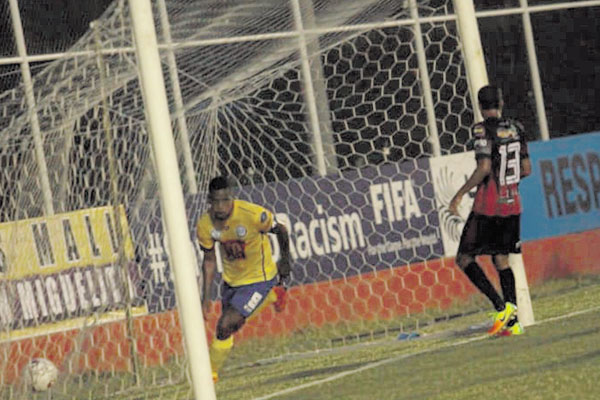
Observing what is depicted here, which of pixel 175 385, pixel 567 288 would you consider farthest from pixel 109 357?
pixel 567 288

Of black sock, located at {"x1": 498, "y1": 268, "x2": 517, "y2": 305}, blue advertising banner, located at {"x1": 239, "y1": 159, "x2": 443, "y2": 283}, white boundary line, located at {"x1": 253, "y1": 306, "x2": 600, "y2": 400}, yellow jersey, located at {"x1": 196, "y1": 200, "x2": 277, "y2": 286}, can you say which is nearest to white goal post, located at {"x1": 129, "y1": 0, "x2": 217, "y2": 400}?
white boundary line, located at {"x1": 253, "y1": 306, "x2": 600, "y2": 400}

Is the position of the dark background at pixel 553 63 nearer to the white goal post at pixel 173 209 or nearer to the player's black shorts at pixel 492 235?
the player's black shorts at pixel 492 235

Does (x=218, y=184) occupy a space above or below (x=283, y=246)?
above

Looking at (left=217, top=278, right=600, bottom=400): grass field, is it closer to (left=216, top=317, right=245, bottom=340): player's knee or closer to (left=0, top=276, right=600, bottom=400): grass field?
(left=0, top=276, right=600, bottom=400): grass field

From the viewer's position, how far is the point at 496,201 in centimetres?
999

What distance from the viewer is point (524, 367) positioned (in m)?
7.75

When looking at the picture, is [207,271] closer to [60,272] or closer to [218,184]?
[218,184]

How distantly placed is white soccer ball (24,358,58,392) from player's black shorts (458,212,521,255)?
8.80 ft

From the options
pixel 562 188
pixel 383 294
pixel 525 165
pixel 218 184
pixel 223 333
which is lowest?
pixel 383 294

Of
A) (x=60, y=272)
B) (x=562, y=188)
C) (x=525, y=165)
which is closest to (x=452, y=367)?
(x=525, y=165)

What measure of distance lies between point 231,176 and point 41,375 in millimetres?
5206

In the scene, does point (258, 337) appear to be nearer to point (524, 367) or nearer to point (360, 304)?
point (360, 304)

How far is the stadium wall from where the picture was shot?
1397 centimetres

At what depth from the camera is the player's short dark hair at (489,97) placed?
9672 millimetres
